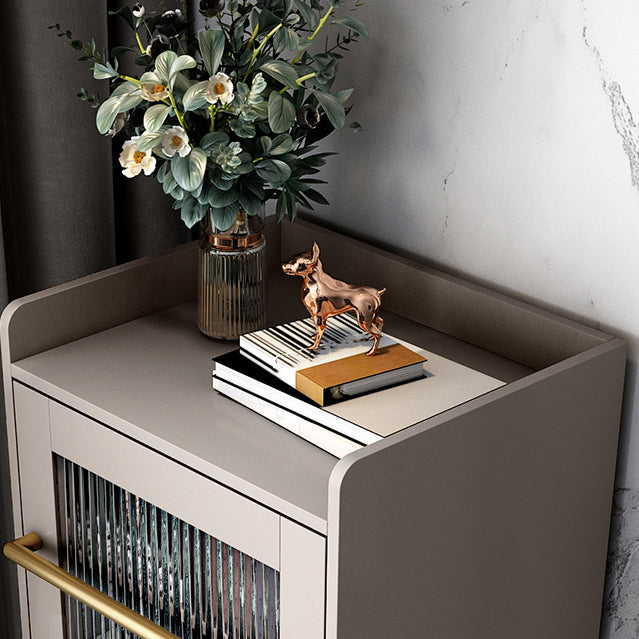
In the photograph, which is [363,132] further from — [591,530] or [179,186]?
[591,530]

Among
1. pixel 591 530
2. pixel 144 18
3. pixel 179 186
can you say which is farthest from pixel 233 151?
pixel 591 530

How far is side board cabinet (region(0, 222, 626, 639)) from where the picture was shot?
0.93 m

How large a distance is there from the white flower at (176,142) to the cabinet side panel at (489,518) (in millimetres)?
377

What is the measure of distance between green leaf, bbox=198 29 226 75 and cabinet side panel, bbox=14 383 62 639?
396mm

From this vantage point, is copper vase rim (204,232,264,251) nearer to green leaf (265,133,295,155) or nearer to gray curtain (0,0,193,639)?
green leaf (265,133,295,155)

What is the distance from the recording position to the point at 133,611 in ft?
3.53

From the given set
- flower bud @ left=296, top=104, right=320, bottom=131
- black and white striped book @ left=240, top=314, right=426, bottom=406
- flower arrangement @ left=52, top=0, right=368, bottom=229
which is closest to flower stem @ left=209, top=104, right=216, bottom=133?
flower arrangement @ left=52, top=0, right=368, bottom=229

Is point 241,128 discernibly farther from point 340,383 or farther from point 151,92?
point 340,383

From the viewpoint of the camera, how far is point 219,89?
3.43 feet

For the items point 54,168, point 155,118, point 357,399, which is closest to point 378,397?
point 357,399

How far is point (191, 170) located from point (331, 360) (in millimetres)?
237

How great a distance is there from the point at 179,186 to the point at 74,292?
19 cm

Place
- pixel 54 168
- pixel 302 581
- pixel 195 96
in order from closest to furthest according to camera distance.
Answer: pixel 302 581 → pixel 195 96 → pixel 54 168

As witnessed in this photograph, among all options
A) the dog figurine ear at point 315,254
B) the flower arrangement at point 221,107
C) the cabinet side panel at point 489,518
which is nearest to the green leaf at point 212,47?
the flower arrangement at point 221,107
